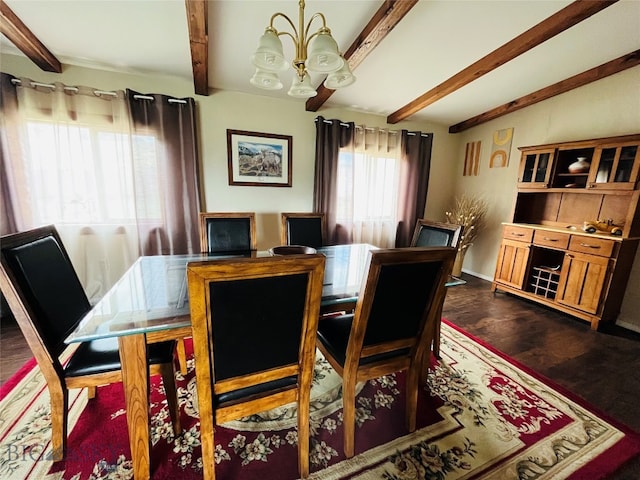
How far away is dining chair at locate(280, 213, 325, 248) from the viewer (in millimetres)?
2361

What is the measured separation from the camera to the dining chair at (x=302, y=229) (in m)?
2.36

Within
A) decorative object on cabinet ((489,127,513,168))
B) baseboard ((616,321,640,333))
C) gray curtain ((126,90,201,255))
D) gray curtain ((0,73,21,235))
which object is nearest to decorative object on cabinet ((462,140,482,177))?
decorative object on cabinet ((489,127,513,168))

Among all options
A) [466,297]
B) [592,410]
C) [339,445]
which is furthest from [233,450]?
[466,297]

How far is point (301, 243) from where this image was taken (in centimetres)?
242

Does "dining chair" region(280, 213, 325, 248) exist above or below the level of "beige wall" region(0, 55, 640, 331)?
below

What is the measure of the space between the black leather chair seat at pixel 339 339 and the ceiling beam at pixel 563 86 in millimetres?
3414

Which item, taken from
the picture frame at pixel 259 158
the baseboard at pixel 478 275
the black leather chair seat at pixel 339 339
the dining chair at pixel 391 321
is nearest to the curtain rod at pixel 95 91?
the picture frame at pixel 259 158

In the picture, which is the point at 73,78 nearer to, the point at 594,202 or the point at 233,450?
the point at 233,450

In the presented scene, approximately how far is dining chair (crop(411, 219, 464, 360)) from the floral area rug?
335 mm

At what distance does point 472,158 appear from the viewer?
400cm

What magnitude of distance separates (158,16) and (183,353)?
7.74ft

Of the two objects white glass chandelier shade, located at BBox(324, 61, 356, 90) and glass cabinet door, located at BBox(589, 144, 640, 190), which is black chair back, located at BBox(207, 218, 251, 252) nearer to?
white glass chandelier shade, located at BBox(324, 61, 356, 90)

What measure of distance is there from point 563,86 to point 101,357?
4.60 metres

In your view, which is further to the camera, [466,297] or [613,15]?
[466,297]
